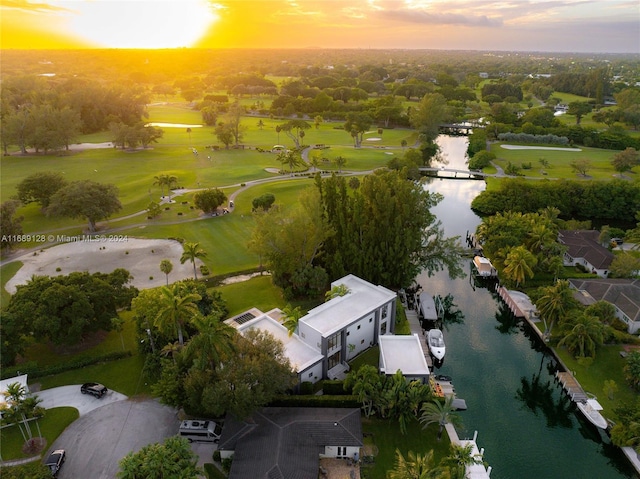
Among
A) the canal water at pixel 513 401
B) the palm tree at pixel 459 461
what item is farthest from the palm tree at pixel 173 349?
the canal water at pixel 513 401

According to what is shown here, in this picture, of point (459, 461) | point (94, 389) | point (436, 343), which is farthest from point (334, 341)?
point (94, 389)

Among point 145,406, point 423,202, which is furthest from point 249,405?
point 423,202

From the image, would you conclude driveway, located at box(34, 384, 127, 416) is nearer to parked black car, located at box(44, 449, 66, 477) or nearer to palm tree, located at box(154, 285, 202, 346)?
parked black car, located at box(44, 449, 66, 477)

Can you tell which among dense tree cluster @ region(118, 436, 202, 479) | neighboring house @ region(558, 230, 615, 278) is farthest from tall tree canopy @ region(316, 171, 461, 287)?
dense tree cluster @ region(118, 436, 202, 479)

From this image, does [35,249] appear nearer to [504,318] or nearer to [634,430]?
[504,318]

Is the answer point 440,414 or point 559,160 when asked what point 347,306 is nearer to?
point 440,414

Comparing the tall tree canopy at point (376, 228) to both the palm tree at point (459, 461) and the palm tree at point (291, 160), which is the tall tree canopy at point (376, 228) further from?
the palm tree at point (291, 160)
